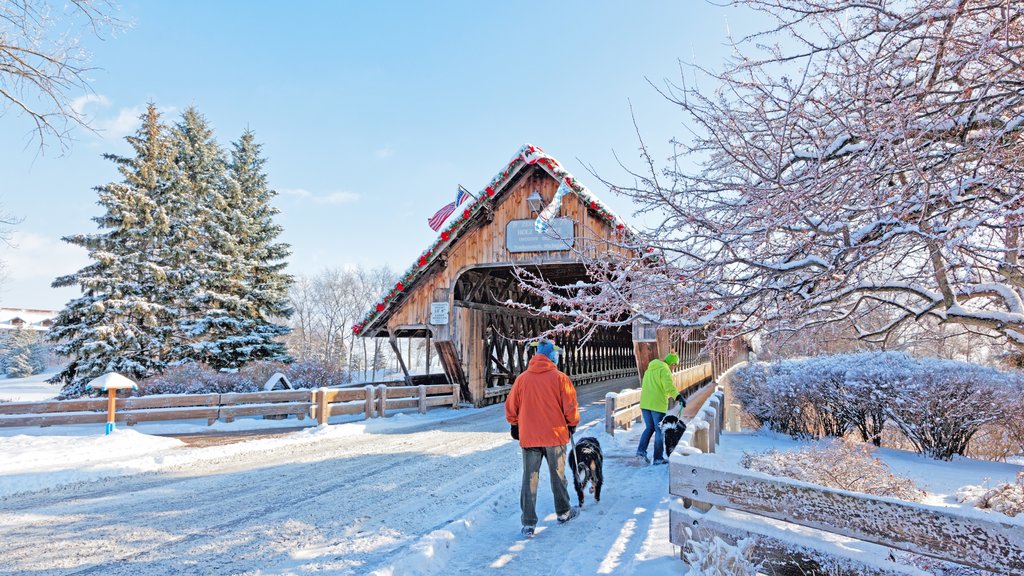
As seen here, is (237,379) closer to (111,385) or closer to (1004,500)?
(111,385)

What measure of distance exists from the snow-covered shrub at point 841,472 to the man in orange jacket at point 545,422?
1996 millimetres

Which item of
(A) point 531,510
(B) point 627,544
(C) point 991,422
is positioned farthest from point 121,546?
(C) point 991,422

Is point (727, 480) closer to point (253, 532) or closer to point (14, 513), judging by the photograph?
point (253, 532)

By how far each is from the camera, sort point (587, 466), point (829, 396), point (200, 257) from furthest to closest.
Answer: point (200, 257), point (829, 396), point (587, 466)

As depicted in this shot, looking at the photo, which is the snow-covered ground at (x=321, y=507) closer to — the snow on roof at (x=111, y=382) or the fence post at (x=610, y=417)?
the fence post at (x=610, y=417)

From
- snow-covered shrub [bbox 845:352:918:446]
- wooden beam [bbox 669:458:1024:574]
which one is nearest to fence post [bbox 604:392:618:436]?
snow-covered shrub [bbox 845:352:918:446]

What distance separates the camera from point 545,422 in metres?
5.33

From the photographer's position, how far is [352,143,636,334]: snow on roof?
14.5 meters

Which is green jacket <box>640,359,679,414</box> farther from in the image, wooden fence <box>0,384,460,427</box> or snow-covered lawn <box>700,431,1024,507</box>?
wooden fence <box>0,384,460,427</box>

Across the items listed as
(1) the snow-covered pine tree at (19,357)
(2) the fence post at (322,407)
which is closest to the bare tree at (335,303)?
(1) the snow-covered pine tree at (19,357)

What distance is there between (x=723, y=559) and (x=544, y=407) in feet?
7.91

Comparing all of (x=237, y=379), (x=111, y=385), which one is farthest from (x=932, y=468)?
(x=237, y=379)

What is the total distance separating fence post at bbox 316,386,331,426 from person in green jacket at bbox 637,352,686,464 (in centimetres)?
769

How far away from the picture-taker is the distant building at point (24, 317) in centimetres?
7694
